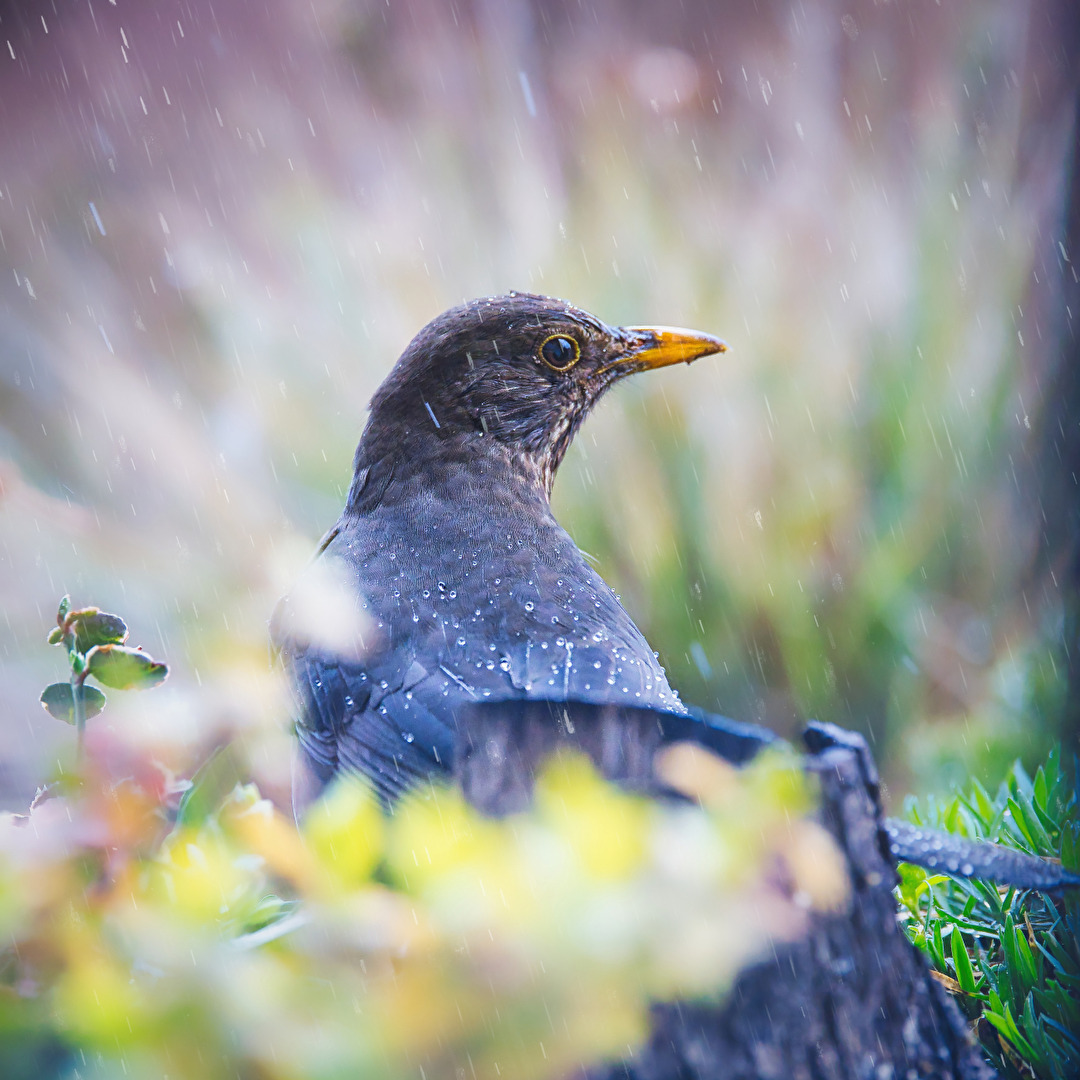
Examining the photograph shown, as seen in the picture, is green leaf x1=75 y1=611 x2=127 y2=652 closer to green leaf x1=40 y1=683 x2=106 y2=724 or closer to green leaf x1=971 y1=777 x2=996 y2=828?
green leaf x1=40 y1=683 x2=106 y2=724

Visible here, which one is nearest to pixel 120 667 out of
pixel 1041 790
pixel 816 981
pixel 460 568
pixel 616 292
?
pixel 816 981

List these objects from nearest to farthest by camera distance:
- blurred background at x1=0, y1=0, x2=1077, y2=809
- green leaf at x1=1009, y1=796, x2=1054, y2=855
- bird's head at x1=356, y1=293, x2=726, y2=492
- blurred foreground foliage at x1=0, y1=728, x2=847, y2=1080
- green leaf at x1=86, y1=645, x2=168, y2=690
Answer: blurred foreground foliage at x1=0, y1=728, x2=847, y2=1080 → green leaf at x1=86, y1=645, x2=168, y2=690 → green leaf at x1=1009, y1=796, x2=1054, y2=855 → bird's head at x1=356, y1=293, x2=726, y2=492 → blurred background at x1=0, y1=0, x2=1077, y2=809

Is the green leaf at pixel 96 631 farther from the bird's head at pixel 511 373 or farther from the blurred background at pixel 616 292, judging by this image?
the blurred background at pixel 616 292

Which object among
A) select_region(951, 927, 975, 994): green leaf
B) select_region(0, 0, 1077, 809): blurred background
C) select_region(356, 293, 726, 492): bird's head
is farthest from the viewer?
select_region(0, 0, 1077, 809): blurred background

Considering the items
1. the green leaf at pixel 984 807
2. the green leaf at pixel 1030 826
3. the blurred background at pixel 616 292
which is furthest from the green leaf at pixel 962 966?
the blurred background at pixel 616 292

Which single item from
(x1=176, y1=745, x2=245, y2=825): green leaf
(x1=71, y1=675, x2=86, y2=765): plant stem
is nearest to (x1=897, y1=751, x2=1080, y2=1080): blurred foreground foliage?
(x1=176, y1=745, x2=245, y2=825): green leaf

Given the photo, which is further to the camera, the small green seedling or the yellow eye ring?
the yellow eye ring

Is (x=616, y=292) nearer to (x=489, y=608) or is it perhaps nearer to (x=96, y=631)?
(x=489, y=608)
